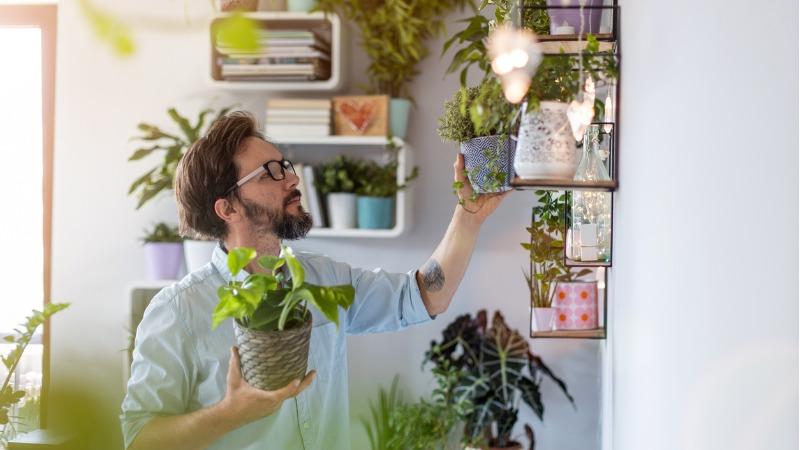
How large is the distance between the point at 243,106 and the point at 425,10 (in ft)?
2.61

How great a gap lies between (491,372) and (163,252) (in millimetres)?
1265

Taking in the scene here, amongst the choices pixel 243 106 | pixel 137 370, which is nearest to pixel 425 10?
pixel 243 106

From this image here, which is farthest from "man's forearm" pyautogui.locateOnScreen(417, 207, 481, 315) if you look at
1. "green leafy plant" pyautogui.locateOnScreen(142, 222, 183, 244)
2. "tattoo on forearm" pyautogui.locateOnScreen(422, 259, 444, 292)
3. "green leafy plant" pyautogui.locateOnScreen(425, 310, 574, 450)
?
"green leafy plant" pyautogui.locateOnScreen(142, 222, 183, 244)

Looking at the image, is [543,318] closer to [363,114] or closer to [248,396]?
[248,396]

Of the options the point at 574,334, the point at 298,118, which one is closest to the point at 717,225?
the point at 574,334

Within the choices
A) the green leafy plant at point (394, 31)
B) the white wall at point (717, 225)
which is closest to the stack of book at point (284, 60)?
the green leafy plant at point (394, 31)

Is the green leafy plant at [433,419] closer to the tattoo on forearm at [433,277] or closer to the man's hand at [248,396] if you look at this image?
the tattoo on forearm at [433,277]

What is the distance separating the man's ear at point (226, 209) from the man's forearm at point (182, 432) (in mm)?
478

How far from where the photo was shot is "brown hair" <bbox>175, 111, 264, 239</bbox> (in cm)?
202

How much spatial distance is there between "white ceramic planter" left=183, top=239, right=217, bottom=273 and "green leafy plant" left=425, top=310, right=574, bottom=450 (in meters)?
0.85

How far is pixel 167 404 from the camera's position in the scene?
1778 mm

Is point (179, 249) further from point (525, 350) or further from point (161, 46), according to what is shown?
point (525, 350)

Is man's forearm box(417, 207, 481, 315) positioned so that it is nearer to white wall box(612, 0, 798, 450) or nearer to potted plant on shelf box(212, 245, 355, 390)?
potted plant on shelf box(212, 245, 355, 390)

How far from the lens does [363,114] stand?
10.2 feet
